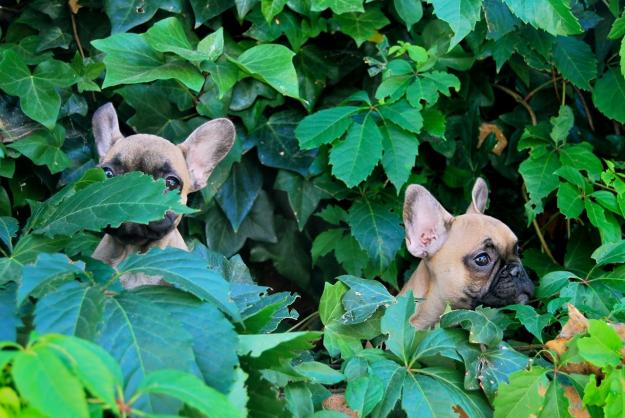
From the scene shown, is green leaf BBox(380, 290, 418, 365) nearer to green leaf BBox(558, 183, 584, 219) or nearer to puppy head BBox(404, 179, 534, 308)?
puppy head BBox(404, 179, 534, 308)

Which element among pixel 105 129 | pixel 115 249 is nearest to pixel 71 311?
pixel 115 249

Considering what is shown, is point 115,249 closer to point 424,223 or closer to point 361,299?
point 361,299

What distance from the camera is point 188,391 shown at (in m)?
1.41

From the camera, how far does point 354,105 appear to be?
4051 millimetres

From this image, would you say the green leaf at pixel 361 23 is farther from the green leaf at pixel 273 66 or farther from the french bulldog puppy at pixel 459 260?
the french bulldog puppy at pixel 459 260

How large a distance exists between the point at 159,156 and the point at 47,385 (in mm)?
1989

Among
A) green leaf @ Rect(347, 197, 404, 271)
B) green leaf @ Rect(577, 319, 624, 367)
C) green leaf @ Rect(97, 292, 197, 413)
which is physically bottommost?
green leaf @ Rect(347, 197, 404, 271)

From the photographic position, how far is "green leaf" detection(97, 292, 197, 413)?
5.70 feet

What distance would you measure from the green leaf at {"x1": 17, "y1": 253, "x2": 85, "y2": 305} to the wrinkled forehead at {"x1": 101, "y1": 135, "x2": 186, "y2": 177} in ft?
4.16

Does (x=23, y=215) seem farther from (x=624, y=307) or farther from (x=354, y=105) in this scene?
(x=624, y=307)

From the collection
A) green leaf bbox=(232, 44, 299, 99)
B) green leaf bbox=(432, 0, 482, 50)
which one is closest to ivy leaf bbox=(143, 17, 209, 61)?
green leaf bbox=(232, 44, 299, 99)

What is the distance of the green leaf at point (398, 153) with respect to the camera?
Result: 144 inches

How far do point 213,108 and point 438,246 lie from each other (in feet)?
3.59

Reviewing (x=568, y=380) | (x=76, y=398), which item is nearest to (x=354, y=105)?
(x=568, y=380)
